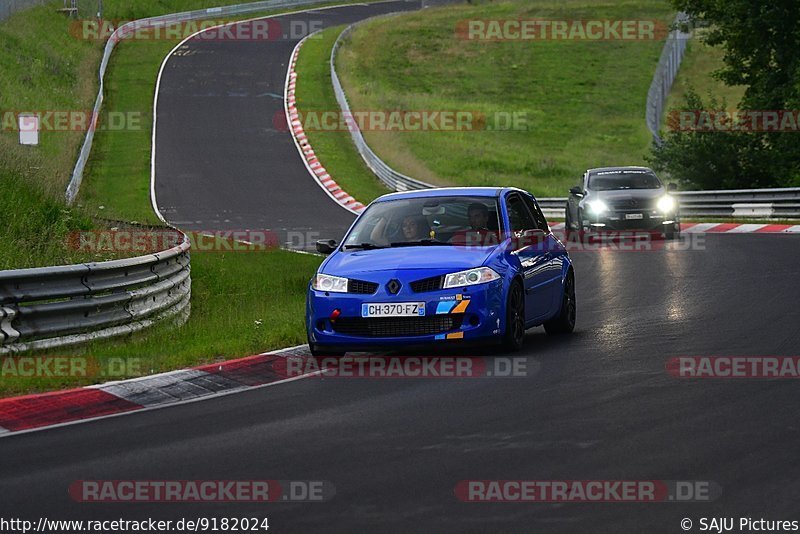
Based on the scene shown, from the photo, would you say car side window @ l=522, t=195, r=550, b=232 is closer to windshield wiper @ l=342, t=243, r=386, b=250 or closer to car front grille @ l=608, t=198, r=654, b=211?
windshield wiper @ l=342, t=243, r=386, b=250

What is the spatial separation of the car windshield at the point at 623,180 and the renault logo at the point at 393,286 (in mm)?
18096

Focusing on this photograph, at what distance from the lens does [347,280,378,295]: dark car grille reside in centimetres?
1205

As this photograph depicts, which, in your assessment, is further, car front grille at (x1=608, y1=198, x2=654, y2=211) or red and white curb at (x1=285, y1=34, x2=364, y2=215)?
red and white curb at (x1=285, y1=34, x2=364, y2=215)

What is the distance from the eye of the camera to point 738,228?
31797 millimetres

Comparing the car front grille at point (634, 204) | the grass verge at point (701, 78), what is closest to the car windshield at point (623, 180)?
the car front grille at point (634, 204)

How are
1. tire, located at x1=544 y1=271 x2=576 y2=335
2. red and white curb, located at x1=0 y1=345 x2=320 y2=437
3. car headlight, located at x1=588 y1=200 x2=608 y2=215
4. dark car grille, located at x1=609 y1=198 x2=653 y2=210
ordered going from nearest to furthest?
red and white curb, located at x1=0 y1=345 x2=320 y2=437
tire, located at x1=544 y1=271 x2=576 y2=335
dark car grille, located at x1=609 y1=198 x2=653 y2=210
car headlight, located at x1=588 y1=200 x2=608 y2=215

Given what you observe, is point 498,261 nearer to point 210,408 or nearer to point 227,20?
point 210,408

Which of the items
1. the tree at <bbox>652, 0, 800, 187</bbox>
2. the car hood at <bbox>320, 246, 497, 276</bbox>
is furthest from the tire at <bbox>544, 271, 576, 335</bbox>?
the tree at <bbox>652, 0, 800, 187</bbox>

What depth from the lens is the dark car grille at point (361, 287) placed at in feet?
39.5

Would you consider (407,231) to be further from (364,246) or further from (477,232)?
(477,232)

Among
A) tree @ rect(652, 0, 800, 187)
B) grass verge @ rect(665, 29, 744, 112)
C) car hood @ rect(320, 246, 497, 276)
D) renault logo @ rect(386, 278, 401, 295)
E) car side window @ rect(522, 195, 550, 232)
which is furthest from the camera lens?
grass verge @ rect(665, 29, 744, 112)

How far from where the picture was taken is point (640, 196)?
28.8 metres

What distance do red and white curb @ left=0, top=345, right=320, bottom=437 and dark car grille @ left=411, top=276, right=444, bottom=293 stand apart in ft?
3.66

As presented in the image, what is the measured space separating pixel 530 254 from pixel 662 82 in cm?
4552
